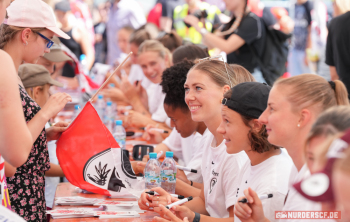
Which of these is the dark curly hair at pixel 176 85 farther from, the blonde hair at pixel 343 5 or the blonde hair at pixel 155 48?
the blonde hair at pixel 343 5

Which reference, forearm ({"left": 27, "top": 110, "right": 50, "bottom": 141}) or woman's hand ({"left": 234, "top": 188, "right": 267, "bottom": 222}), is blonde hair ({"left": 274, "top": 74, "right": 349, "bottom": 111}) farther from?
forearm ({"left": 27, "top": 110, "right": 50, "bottom": 141})

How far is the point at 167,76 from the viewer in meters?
2.77

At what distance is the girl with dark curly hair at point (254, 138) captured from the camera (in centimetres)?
173

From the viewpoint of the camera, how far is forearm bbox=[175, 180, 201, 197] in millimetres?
2334

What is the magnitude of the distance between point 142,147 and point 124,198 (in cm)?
75

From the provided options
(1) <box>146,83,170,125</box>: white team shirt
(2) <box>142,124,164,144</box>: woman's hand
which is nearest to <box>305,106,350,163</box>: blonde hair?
(2) <box>142,124,164,144</box>: woman's hand

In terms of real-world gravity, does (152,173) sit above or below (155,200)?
below

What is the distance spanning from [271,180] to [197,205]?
58 cm

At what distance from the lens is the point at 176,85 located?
2684 millimetres

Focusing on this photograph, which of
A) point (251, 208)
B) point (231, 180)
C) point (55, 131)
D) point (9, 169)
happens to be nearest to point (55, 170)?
point (55, 131)

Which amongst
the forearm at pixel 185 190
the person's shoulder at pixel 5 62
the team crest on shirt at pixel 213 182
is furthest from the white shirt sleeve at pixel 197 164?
the person's shoulder at pixel 5 62

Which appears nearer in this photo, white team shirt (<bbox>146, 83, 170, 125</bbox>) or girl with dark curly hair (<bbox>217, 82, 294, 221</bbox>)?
girl with dark curly hair (<bbox>217, 82, 294, 221</bbox>)

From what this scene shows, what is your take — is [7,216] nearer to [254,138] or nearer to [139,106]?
[254,138]

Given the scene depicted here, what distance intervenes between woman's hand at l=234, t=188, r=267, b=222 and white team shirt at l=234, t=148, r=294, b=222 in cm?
16
